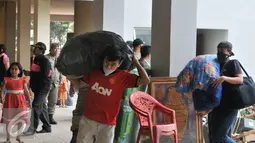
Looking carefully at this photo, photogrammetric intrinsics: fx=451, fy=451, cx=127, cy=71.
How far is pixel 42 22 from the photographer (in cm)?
1681

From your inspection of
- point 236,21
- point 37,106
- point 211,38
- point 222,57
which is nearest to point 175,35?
point 222,57

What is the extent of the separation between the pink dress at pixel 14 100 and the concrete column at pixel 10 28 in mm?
15291

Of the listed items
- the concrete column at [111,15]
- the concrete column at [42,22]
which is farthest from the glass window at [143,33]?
the concrete column at [42,22]

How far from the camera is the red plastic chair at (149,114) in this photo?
5.09 meters

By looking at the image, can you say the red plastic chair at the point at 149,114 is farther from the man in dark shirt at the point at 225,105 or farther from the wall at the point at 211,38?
the wall at the point at 211,38

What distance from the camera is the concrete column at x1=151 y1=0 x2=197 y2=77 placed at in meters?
5.91

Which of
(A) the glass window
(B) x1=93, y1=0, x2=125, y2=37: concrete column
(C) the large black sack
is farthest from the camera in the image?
(A) the glass window

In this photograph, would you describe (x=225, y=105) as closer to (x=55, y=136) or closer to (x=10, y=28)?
(x=55, y=136)

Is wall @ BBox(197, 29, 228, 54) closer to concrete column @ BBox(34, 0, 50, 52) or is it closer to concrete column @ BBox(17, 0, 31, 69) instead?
concrete column @ BBox(34, 0, 50, 52)

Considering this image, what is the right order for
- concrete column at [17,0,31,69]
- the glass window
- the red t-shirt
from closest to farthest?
the red t-shirt → the glass window → concrete column at [17,0,31,69]

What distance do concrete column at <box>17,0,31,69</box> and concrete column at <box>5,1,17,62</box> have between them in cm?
465

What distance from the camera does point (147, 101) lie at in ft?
17.6

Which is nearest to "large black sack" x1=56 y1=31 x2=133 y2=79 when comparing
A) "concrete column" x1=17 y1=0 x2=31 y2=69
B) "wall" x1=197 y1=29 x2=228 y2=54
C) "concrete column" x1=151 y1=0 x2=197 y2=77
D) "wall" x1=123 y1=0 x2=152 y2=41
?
"concrete column" x1=151 y1=0 x2=197 y2=77

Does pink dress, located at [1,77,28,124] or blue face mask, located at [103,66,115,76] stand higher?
blue face mask, located at [103,66,115,76]
